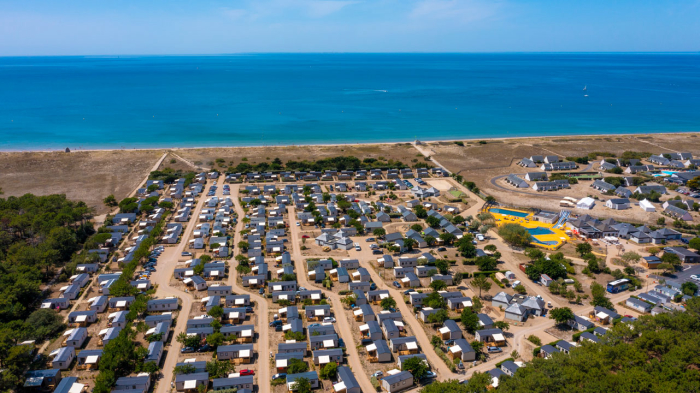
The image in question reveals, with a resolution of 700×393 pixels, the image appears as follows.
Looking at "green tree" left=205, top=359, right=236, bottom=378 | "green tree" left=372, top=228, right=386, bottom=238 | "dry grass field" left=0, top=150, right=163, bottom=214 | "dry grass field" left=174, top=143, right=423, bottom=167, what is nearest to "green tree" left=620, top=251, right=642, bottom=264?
"green tree" left=372, top=228, right=386, bottom=238

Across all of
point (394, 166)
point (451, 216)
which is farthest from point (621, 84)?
point (451, 216)

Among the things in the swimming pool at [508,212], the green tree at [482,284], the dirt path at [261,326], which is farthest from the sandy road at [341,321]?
the swimming pool at [508,212]

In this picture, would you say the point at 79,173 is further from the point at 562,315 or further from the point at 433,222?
the point at 562,315

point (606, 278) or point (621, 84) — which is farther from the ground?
point (621, 84)

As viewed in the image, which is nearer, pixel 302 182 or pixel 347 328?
pixel 347 328

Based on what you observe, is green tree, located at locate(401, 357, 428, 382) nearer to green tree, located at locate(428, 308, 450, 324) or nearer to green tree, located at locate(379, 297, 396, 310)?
green tree, located at locate(428, 308, 450, 324)

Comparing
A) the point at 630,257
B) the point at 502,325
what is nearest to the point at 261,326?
the point at 502,325

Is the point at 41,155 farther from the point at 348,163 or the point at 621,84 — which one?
the point at 621,84
